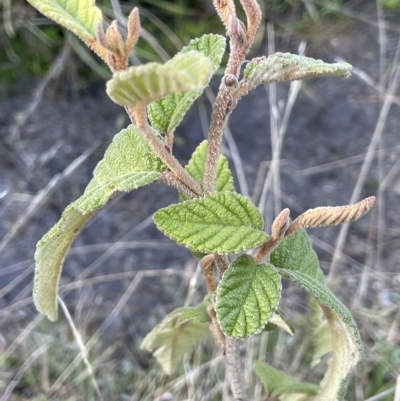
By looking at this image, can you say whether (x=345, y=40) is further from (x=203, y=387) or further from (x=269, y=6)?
(x=203, y=387)

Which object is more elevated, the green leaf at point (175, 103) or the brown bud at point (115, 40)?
the brown bud at point (115, 40)

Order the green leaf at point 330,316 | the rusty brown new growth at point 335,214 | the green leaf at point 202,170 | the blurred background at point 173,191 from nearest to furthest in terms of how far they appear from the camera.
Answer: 1. the rusty brown new growth at point 335,214
2. the green leaf at point 330,316
3. the green leaf at point 202,170
4. the blurred background at point 173,191

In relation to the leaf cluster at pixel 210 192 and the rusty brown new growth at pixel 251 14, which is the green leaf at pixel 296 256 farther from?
the rusty brown new growth at pixel 251 14

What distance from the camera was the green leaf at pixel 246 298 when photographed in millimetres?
472

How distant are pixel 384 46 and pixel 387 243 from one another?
79cm

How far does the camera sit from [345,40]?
187 cm

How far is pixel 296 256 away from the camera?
59cm

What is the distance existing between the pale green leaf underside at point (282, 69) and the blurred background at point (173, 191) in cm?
81

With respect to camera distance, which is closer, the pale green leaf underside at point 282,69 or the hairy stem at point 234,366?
the pale green leaf underside at point 282,69

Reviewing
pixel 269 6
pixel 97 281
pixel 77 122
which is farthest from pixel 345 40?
pixel 97 281

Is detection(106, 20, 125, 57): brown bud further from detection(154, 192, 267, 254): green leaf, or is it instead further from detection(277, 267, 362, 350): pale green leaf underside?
detection(277, 267, 362, 350): pale green leaf underside

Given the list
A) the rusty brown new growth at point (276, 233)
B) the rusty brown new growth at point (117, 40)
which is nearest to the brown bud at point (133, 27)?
the rusty brown new growth at point (117, 40)

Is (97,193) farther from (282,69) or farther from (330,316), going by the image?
(330,316)

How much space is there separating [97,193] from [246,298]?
0.57ft
